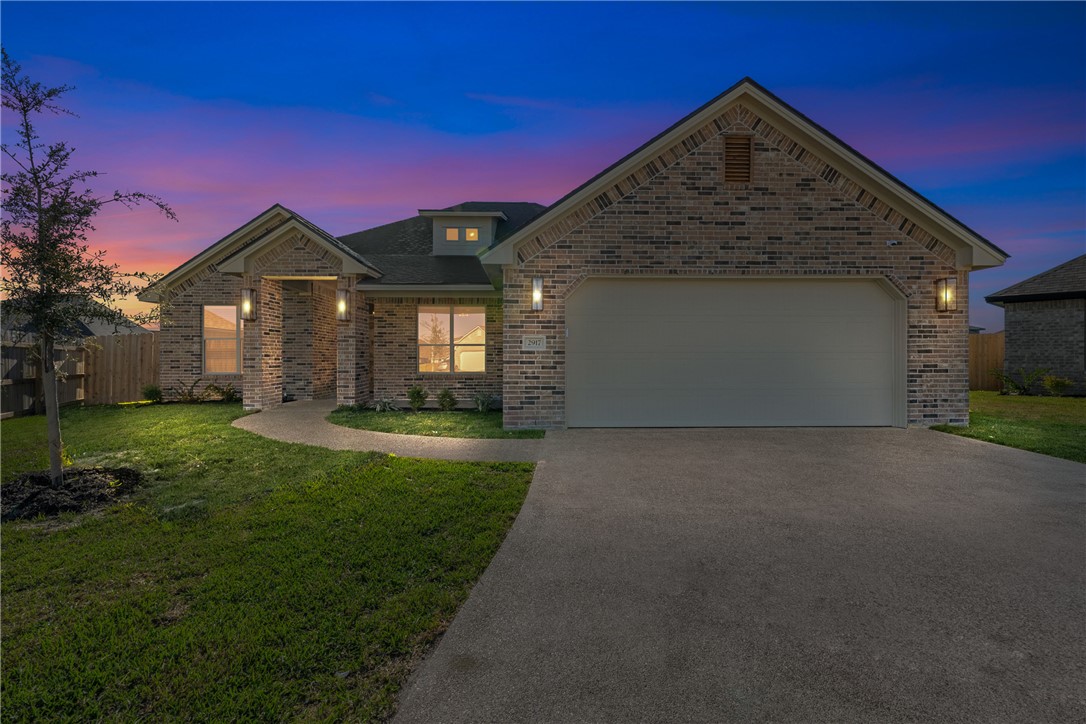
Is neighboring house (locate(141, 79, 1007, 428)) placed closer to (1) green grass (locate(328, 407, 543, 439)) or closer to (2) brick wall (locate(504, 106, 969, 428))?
(2) brick wall (locate(504, 106, 969, 428))

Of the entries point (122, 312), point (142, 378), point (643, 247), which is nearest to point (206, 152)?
point (142, 378)

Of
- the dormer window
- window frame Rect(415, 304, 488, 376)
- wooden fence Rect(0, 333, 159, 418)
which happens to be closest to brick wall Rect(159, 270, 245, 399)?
wooden fence Rect(0, 333, 159, 418)

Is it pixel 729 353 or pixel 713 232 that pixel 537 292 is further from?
pixel 729 353

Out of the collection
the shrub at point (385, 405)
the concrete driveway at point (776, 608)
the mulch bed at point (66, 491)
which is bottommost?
the concrete driveway at point (776, 608)

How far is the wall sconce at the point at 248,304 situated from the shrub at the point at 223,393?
337cm

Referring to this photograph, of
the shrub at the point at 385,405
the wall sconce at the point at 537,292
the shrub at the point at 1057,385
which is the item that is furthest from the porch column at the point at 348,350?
the shrub at the point at 1057,385

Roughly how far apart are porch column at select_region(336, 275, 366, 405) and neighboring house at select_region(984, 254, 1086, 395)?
22351mm

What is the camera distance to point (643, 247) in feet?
31.2

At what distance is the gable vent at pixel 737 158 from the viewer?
955 centimetres

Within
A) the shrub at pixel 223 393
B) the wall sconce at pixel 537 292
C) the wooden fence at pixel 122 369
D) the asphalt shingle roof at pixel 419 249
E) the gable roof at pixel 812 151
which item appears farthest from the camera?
the shrub at pixel 223 393

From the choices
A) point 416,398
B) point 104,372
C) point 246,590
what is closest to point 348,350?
point 416,398

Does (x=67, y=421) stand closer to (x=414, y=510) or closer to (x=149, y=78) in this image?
(x=149, y=78)

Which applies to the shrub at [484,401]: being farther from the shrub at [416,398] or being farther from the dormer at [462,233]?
the dormer at [462,233]

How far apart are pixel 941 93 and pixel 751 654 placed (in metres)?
19.1
